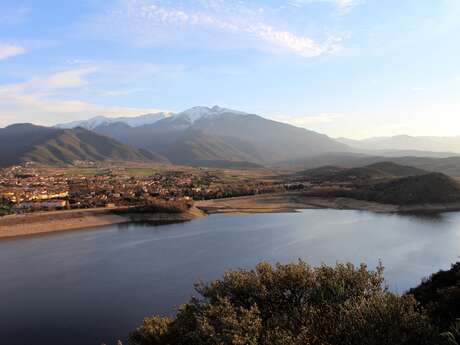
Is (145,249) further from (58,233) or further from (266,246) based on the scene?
(58,233)

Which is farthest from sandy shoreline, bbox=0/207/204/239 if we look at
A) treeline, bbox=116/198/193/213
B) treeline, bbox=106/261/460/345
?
treeline, bbox=106/261/460/345

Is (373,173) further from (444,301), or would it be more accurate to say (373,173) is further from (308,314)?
(308,314)

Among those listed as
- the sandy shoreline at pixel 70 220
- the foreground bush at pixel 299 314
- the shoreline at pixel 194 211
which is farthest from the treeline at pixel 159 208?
the foreground bush at pixel 299 314

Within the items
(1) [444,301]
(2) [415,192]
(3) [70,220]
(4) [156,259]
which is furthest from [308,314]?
(2) [415,192]

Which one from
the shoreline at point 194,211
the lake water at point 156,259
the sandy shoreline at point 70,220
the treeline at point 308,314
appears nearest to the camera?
the treeline at point 308,314

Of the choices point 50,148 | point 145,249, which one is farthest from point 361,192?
point 50,148

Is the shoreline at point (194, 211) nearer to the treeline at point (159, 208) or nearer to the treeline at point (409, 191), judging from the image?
the treeline at point (159, 208)

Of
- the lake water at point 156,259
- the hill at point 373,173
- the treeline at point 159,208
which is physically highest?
the hill at point 373,173
